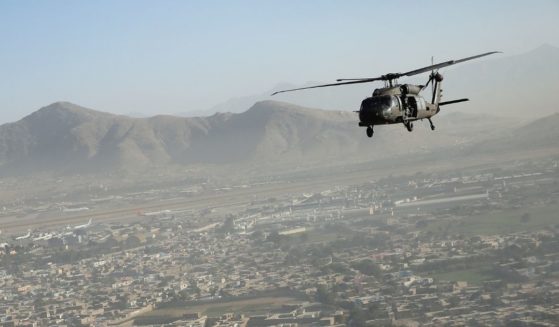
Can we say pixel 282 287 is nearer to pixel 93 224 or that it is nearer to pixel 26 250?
pixel 26 250

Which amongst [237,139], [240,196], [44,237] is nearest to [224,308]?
[44,237]

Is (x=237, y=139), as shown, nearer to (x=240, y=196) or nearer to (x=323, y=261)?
(x=240, y=196)

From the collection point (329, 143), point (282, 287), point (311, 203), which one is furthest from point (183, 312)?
point (329, 143)

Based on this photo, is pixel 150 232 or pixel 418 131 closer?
pixel 150 232

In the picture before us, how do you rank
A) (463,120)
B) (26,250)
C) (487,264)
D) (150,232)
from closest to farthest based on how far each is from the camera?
1. (487,264)
2. (26,250)
3. (150,232)
4. (463,120)

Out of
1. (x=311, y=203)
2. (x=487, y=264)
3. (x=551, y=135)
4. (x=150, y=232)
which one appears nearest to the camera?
(x=487, y=264)

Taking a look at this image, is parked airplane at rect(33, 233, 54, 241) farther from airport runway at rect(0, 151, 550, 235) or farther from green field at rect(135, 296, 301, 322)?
green field at rect(135, 296, 301, 322)

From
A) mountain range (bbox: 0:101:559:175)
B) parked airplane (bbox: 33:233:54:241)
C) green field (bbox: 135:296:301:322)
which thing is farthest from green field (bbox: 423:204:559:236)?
mountain range (bbox: 0:101:559:175)
